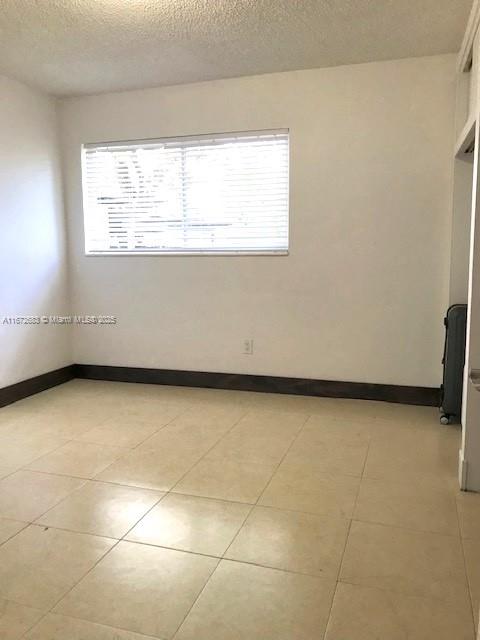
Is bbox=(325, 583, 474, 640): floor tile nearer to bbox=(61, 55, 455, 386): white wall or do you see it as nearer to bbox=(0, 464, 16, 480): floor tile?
bbox=(0, 464, 16, 480): floor tile

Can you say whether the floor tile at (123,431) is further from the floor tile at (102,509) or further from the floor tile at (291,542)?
the floor tile at (291,542)

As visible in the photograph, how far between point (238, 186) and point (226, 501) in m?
2.65

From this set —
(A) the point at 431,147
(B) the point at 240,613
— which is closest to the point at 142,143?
(A) the point at 431,147

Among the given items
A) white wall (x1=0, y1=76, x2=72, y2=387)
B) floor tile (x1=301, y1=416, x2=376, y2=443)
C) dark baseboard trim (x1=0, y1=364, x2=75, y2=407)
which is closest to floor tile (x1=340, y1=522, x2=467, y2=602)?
floor tile (x1=301, y1=416, x2=376, y2=443)

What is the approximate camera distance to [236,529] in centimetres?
224

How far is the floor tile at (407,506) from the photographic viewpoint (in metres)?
2.28

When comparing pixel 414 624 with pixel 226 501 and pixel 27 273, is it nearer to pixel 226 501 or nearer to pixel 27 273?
pixel 226 501

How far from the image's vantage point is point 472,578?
1.91 meters

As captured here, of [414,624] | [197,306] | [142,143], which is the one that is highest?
[142,143]

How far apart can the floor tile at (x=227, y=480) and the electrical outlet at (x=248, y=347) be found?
147cm

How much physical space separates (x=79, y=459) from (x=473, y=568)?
2.10 metres

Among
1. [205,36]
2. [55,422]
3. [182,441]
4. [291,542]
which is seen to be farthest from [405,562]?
[205,36]

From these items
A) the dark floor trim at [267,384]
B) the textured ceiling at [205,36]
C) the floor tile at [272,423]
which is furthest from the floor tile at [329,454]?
the textured ceiling at [205,36]

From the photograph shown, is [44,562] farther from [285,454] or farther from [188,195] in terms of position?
[188,195]
